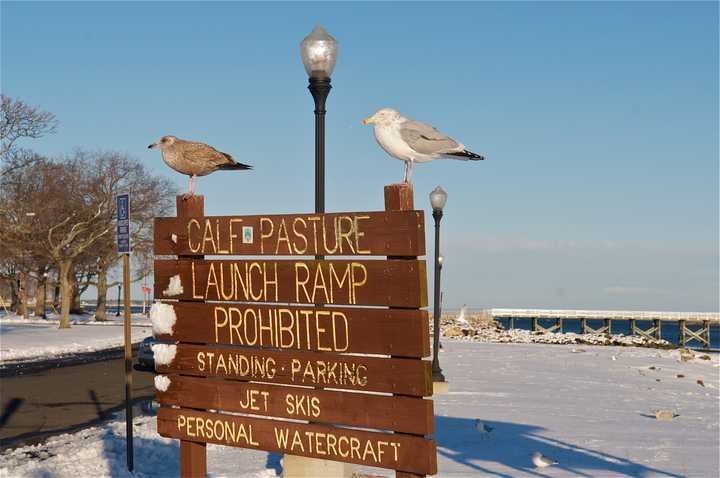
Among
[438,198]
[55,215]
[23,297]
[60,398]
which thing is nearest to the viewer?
[60,398]

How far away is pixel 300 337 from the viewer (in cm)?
597

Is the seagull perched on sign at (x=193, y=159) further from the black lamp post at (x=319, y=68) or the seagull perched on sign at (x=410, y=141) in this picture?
the seagull perched on sign at (x=410, y=141)

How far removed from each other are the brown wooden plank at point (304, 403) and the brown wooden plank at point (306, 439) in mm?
81

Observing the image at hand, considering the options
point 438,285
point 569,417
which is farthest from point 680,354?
point 569,417

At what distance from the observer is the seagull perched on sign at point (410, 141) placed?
5.96 m

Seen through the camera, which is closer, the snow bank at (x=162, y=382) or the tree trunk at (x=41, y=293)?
the snow bank at (x=162, y=382)

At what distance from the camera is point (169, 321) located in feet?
22.0

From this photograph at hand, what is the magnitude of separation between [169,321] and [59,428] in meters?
8.57

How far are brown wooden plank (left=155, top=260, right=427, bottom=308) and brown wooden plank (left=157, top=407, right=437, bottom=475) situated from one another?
94 cm

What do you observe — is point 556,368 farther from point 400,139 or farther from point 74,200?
point 74,200

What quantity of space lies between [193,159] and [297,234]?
1.55 metres

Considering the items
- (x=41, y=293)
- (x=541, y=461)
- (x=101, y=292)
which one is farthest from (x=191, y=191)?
(x=41, y=293)

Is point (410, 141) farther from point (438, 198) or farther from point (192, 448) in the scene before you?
point (438, 198)

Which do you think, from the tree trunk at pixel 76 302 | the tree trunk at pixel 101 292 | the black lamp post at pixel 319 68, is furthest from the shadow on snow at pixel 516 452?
the tree trunk at pixel 76 302
